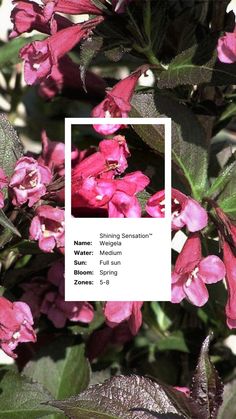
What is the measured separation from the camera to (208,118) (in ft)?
3.84

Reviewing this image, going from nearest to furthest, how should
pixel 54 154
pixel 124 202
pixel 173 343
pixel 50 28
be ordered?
1. pixel 124 202
2. pixel 50 28
3. pixel 54 154
4. pixel 173 343

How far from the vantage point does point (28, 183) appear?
912 mm

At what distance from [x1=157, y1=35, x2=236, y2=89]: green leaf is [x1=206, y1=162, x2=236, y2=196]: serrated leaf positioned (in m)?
0.11

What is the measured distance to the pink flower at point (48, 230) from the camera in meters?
0.90

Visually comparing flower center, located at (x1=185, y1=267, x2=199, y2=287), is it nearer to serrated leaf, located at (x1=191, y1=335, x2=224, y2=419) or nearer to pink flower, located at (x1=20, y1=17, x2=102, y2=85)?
serrated leaf, located at (x1=191, y1=335, x2=224, y2=419)

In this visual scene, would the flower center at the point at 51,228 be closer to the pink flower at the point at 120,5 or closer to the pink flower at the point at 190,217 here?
the pink flower at the point at 190,217

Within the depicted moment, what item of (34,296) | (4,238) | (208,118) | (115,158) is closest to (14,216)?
(4,238)

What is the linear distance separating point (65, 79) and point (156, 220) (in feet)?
1.37

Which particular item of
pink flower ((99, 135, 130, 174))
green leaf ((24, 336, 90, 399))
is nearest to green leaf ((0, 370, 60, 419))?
green leaf ((24, 336, 90, 399))

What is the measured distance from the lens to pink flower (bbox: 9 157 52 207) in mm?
904

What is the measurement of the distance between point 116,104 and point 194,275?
0.67 feet

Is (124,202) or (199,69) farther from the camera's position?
(199,69)

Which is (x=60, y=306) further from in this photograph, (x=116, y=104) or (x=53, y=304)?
(x=116, y=104)

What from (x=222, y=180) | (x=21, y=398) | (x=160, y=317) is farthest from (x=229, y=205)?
(x=160, y=317)
